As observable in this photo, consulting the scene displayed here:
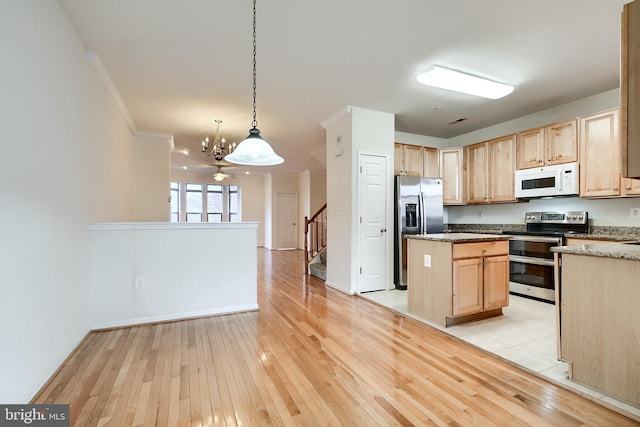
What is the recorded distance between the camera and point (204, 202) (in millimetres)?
10555

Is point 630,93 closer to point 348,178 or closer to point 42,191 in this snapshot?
point 348,178

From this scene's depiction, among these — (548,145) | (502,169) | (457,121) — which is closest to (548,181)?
(548,145)

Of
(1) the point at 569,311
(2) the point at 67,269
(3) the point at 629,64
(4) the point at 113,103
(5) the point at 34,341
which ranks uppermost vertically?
(4) the point at 113,103

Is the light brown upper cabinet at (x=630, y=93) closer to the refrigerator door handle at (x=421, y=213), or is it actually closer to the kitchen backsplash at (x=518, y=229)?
the kitchen backsplash at (x=518, y=229)

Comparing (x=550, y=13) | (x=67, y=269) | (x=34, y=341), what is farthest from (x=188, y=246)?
(x=550, y=13)

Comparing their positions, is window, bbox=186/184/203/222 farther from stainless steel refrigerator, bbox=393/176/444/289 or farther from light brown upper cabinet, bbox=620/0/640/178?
light brown upper cabinet, bbox=620/0/640/178

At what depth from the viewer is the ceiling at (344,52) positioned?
89.4 inches

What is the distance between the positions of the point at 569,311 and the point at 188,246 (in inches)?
139

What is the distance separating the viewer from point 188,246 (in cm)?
330

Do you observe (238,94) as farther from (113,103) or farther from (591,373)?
(591,373)

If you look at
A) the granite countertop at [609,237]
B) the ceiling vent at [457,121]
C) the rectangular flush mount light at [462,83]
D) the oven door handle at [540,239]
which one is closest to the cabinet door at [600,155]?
the granite countertop at [609,237]

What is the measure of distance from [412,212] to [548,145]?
2083mm

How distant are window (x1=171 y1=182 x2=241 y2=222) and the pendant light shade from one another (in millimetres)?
8501

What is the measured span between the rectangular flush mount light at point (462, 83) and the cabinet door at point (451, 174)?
5.69 feet
